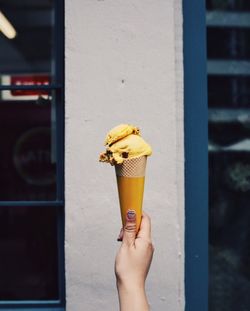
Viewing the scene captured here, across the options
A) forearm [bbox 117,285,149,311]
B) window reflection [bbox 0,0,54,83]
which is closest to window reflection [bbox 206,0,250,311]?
window reflection [bbox 0,0,54,83]

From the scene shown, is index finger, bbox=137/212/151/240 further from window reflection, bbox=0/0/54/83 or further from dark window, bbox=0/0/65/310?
window reflection, bbox=0/0/54/83

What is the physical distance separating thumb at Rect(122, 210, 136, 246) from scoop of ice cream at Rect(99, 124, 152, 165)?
0.27 meters

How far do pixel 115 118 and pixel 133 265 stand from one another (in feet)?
5.65

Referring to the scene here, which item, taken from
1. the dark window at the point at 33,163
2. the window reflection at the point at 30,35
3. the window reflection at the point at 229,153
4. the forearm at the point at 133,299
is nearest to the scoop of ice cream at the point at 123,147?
the forearm at the point at 133,299

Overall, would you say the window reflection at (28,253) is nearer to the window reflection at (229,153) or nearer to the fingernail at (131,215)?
the window reflection at (229,153)

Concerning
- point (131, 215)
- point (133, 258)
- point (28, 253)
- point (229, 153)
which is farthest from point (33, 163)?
point (133, 258)

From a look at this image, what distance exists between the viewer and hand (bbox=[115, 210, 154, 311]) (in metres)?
2.27

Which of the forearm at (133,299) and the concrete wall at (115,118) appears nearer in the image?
the forearm at (133,299)

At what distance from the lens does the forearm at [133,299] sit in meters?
2.25

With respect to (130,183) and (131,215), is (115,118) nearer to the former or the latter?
(130,183)

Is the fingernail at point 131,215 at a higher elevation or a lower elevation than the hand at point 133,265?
higher

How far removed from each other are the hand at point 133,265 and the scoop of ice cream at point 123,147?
10.6 inches

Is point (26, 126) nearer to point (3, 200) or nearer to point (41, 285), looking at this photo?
point (3, 200)

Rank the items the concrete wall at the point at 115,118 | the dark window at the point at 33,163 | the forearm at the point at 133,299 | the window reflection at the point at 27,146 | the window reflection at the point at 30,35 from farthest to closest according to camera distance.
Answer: the window reflection at the point at 30,35 → the window reflection at the point at 27,146 → the dark window at the point at 33,163 → the concrete wall at the point at 115,118 → the forearm at the point at 133,299
